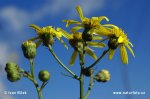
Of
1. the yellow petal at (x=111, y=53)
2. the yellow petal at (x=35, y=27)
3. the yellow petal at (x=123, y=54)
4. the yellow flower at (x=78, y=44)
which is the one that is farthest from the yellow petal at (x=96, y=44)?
the yellow petal at (x=35, y=27)

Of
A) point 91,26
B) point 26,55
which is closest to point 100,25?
point 91,26

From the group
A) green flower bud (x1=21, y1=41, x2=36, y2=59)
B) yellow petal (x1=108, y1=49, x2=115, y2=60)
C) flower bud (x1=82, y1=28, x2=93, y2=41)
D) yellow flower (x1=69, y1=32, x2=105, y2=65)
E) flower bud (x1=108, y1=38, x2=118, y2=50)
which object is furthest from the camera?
yellow petal (x1=108, y1=49, x2=115, y2=60)

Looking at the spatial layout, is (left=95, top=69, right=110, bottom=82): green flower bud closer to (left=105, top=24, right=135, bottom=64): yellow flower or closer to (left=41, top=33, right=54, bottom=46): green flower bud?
(left=105, top=24, right=135, bottom=64): yellow flower

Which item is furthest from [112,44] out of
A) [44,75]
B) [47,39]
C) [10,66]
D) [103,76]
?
[10,66]

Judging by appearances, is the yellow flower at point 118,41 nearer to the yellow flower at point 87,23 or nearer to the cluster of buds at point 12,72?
the yellow flower at point 87,23

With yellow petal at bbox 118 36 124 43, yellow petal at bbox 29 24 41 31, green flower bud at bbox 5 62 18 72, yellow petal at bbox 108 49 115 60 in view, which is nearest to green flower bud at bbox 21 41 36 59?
green flower bud at bbox 5 62 18 72

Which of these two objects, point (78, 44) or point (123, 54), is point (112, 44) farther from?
point (78, 44)
